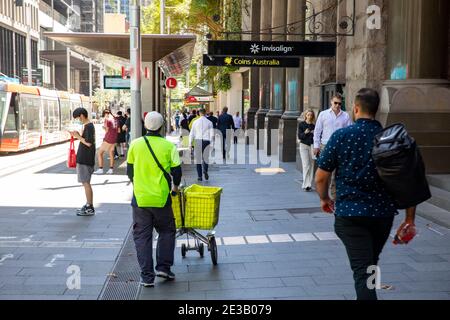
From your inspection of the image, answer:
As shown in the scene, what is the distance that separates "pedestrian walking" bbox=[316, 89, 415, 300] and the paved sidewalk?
1.30m

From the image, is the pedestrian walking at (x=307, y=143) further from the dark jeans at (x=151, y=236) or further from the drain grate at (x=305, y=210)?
the dark jeans at (x=151, y=236)

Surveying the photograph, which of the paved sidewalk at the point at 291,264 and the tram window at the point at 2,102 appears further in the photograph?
the tram window at the point at 2,102

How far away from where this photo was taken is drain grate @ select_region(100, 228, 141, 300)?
5.79 meters

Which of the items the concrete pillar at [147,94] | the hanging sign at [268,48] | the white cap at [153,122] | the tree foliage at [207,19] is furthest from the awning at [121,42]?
the tree foliage at [207,19]

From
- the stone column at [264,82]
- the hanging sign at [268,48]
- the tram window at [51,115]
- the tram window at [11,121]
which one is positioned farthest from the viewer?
the tram window at [51,115]

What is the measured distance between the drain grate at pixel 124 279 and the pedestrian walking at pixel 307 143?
19.4 ft

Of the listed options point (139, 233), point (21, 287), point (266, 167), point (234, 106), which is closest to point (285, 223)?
point (139, 233)

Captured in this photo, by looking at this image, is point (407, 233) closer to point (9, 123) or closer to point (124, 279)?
point (124, 279)

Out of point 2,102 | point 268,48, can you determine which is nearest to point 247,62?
point 268,48

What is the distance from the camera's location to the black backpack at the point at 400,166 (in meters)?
4.05

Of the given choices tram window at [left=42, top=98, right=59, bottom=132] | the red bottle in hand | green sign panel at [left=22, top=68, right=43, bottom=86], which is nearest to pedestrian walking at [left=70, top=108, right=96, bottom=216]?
the red bottle in hand

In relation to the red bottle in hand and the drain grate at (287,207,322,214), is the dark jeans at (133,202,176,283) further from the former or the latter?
the drain grate at (287,207,322,214)

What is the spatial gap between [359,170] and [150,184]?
2.41m
